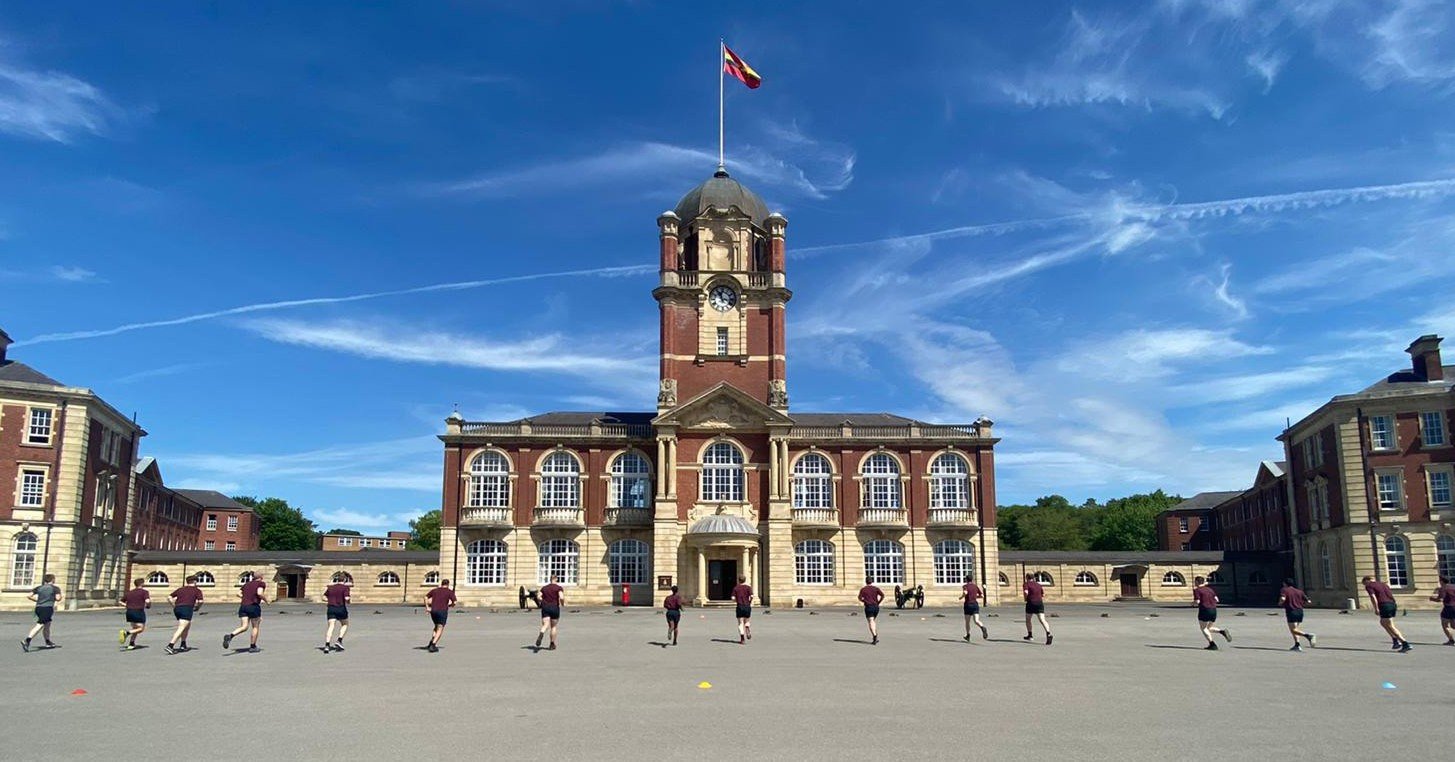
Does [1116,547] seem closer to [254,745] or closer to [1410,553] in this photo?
[1410,553]

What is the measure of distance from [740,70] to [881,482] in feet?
79.4

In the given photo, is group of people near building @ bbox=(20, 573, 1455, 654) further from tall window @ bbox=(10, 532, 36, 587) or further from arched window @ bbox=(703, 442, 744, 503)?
arched window @ bbox=(703, 442, 744, 503)

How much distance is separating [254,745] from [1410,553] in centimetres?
5267

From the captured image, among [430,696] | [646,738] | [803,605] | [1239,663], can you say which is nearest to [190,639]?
[430,696]

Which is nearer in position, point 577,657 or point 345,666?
point 345,666

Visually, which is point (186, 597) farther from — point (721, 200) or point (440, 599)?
point (721, 200)

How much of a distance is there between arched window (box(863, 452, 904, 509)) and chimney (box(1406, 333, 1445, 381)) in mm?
26670

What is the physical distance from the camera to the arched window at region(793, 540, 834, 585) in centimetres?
5512

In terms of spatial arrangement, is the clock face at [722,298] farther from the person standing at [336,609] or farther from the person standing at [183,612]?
the person standing at [183,612]

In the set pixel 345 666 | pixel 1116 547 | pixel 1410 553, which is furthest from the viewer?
pixel 1116 547

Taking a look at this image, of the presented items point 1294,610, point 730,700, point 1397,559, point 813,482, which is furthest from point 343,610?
point 1397,559

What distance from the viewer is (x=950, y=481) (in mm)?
56656

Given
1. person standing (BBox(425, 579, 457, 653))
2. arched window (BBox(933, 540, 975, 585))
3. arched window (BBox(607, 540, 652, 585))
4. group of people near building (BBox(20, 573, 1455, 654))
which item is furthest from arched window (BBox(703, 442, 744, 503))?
person standing (BBox(425, 579, 457, 653))

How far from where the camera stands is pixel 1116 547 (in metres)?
102
